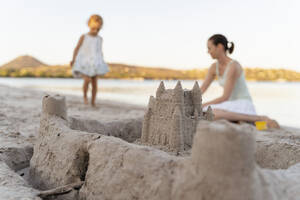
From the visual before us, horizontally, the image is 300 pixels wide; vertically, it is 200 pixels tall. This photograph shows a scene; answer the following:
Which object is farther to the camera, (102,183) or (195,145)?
(102,183)

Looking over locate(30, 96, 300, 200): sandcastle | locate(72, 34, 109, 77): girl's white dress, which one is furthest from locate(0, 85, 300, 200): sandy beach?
locate(72, 34, 109, 77): girl's white dress

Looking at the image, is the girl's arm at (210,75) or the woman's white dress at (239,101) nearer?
the woman's white dress at (239,101)

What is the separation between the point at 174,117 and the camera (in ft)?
8.65

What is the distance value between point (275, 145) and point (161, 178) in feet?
4.69

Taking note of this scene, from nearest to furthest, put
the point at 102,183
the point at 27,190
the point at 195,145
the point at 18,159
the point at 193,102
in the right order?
the point at 195,145
the point at 102,183
the point at 27,190
the point at 193,102
the point at 18,159

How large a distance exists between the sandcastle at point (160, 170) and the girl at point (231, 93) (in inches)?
125

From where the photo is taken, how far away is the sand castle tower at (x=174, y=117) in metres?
2.66

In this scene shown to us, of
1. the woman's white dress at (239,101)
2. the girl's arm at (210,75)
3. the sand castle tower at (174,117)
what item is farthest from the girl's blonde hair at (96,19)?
the sand castle tower at (174,117)

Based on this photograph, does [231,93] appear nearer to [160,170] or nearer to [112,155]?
[112,155]

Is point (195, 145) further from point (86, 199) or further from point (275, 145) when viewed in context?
point (275, 145)

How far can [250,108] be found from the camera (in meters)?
5.48

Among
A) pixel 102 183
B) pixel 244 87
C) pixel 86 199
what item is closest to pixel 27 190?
pixel 86 199

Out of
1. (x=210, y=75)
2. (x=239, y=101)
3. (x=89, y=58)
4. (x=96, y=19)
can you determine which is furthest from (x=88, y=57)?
(x=239, y=101)

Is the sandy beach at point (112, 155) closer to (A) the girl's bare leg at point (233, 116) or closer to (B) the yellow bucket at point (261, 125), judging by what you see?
(A) the girl's bare leg at point (233, 116)
